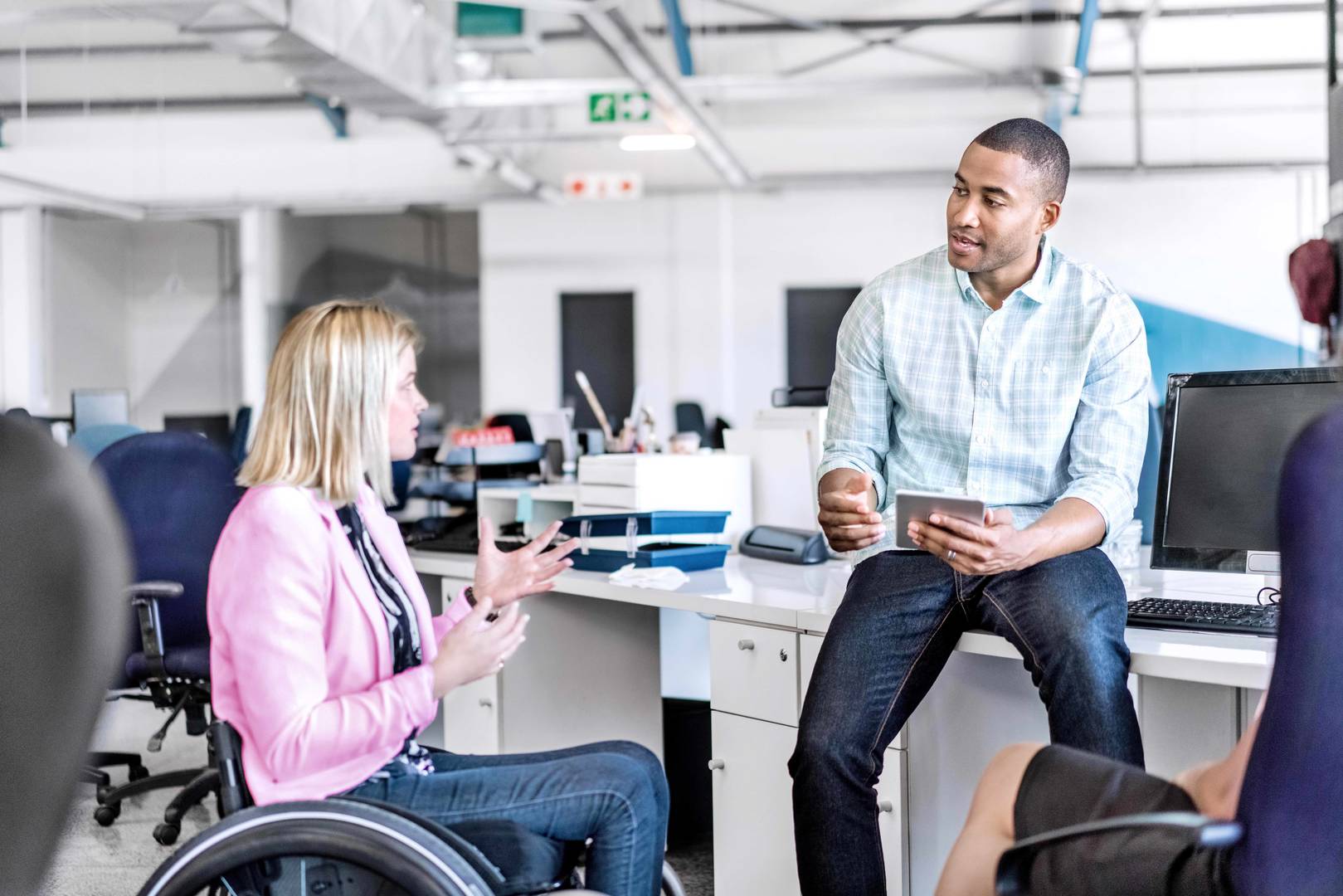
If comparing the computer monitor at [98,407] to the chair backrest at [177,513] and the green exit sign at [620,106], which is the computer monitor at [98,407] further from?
the green exit sign at [620,106]

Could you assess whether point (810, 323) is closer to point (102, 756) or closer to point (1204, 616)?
point (1204, 616)

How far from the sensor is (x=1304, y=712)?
109 cm

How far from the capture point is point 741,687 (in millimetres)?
2391

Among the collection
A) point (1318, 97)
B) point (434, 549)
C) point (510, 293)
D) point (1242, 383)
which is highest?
point (1318, 97)

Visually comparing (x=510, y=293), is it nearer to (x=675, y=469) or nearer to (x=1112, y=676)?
(x=675, y=469)

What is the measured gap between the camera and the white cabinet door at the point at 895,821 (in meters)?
2.14

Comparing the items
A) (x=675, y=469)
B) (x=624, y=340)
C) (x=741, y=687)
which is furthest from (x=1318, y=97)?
(x=741, y=687)

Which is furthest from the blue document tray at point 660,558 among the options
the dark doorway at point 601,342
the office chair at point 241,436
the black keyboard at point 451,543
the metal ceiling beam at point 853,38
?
the dark doorway at point 601,342

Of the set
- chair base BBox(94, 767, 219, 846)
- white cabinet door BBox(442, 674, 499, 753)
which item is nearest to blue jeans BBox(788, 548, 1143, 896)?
white cabinet door BBox(442, 674, 499, 753)

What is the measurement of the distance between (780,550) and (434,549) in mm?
1073

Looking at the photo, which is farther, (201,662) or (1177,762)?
(201,662)

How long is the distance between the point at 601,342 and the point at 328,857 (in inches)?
420

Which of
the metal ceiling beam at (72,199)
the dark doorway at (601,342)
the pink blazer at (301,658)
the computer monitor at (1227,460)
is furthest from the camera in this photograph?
Result: the dark doorway at (601,342)

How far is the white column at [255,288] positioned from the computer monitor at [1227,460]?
11.2 m
